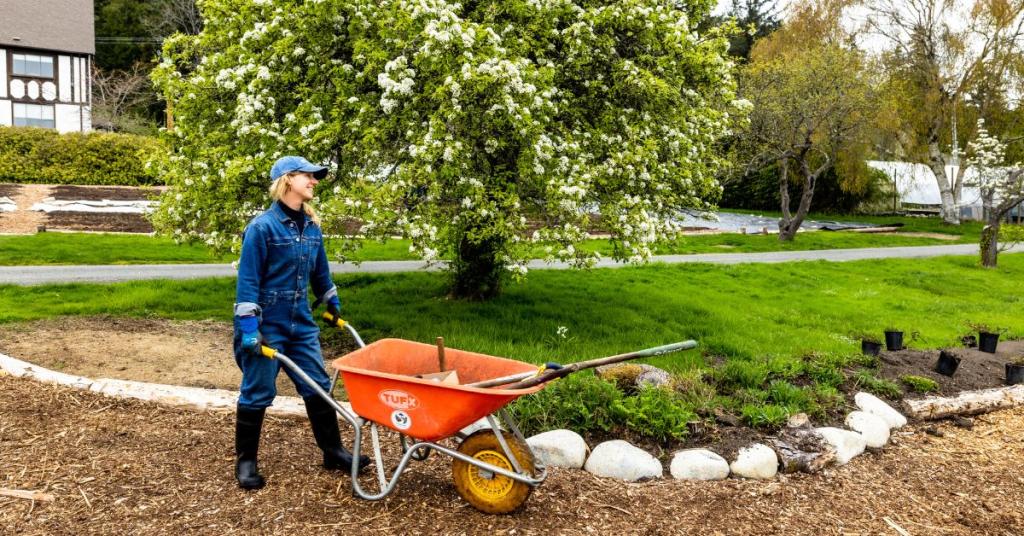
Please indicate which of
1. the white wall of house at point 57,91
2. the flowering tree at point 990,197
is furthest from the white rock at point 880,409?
the white wall of house at point 57,91

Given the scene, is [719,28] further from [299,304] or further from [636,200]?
[299,304]

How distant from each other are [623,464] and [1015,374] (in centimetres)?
491

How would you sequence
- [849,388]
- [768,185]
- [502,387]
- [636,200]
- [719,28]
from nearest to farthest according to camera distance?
[502,387] < [849,388] < [636,200] < [719,28] < [768,185]

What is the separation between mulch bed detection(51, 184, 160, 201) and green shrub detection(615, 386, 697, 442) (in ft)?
68.2

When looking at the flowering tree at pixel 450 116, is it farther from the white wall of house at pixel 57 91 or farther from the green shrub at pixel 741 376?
the white wall of house at pixel 57 91

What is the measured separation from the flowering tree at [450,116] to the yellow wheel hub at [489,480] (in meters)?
3.43

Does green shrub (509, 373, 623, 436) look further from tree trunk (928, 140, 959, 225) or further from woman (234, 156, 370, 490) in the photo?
tree trunk (928, 140, 959, 225)

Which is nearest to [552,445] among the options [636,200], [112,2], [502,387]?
[502,387]

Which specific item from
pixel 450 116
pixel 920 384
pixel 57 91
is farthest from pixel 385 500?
pixel 57 91

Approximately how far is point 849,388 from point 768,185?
3195 centimetres

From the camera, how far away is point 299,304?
4559 millimetres

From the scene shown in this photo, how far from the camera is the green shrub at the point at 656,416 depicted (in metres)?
5.11

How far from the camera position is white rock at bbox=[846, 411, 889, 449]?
5488 mm

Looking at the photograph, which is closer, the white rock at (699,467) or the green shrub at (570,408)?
the white rock at (699,467)
